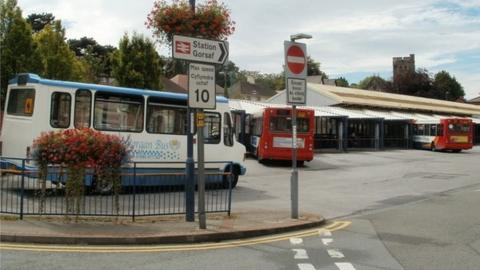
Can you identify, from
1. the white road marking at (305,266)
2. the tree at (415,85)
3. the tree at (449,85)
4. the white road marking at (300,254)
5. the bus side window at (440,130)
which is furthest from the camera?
the tree at (449,85)

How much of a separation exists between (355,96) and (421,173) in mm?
32239

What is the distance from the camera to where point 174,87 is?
67375mm

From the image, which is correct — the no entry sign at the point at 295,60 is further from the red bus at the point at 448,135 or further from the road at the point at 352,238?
the red bus at the point at 448,135

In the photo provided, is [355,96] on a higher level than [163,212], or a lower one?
higher

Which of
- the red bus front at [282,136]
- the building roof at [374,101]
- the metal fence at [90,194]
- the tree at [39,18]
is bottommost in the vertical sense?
the metal fence at [90,194]

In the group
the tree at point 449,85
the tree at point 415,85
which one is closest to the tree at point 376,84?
the tree at point 415,85

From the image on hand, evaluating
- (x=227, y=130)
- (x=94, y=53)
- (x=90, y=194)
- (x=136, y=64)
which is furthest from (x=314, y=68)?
(x=90, y=194)

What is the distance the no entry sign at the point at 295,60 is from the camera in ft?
38.0

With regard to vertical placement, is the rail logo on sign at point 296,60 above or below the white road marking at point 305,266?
above

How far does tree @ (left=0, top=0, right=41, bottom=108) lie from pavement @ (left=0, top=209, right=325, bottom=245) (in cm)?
2145

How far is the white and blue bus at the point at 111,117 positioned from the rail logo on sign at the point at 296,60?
525 centimetres

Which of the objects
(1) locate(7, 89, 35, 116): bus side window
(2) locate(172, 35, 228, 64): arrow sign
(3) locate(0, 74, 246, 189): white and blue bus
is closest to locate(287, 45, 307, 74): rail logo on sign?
(2) locate(172, 35, 228, 64): arrow sign

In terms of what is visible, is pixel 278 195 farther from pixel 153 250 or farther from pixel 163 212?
pixel 153 250

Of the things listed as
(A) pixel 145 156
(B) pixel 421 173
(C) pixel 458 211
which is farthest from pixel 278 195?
(B) pixel 421 173
